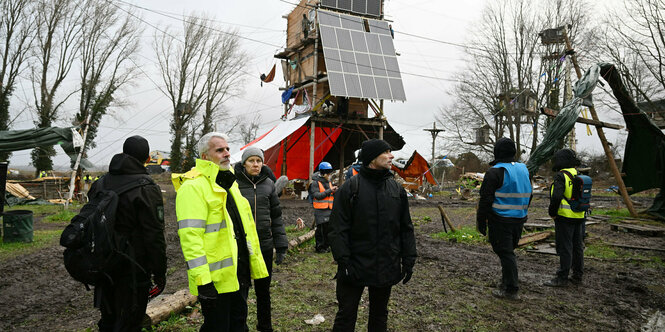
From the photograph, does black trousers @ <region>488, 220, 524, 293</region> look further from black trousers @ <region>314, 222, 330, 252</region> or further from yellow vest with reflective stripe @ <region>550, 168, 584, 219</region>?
black trousers @ <region>314, 222, 330, 252</region>

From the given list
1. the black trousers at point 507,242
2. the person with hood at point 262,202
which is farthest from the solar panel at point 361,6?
the person with hood at point 262,202

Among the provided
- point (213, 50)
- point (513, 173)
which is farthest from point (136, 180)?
point (213, 50)

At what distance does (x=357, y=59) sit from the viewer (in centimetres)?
1919

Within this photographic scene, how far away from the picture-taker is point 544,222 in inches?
467

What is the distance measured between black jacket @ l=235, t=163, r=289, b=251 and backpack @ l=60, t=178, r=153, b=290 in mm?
1501

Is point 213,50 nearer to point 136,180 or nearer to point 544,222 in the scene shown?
point 544,222

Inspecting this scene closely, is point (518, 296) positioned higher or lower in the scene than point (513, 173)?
lower

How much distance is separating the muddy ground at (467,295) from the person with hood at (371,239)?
115 cm

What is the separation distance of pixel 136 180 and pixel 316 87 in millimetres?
18328

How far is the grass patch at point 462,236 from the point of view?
9680 mm

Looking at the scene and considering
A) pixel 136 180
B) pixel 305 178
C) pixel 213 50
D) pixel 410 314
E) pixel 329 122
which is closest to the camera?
pixel 136 180

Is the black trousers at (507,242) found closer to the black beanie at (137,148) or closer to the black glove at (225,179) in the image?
the black glove at (225,179)

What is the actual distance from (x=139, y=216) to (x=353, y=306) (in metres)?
1.83

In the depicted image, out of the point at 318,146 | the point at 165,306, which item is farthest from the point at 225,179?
the point at 318,146
